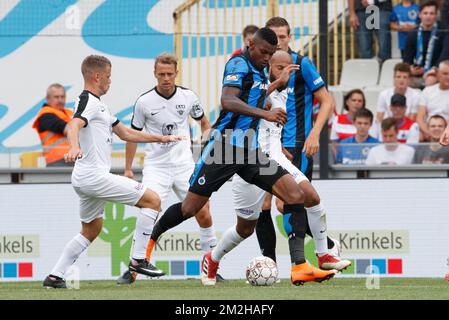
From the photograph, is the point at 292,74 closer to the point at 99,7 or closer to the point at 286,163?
the point at 286,163

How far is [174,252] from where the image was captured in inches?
508

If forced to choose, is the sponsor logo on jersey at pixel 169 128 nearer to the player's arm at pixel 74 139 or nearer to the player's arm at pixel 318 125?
the player's arm at pixel 318 125

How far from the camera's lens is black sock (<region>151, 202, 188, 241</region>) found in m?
10.8

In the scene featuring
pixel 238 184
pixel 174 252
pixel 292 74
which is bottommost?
pixel 174 252

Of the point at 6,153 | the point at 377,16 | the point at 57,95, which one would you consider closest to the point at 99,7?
the point at 57,95

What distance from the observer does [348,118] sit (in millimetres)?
14258

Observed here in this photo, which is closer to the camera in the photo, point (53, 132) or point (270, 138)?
point (270, 138)

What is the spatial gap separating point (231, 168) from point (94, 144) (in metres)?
1.26

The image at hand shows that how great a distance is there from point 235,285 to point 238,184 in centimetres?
90

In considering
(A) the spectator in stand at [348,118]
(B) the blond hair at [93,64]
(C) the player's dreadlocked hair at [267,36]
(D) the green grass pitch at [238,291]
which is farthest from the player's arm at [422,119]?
(B) the blond hair at [93,64]

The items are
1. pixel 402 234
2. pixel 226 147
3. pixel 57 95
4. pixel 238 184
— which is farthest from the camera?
pixel 57 95

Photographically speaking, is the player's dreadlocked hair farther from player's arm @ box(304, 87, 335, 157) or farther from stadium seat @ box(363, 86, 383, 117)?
stadium seat @ box(363, 86, 383, 117)

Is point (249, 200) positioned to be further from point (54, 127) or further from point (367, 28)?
point (367, 28)

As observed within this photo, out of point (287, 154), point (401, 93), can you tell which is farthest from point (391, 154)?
point (287, 154)
